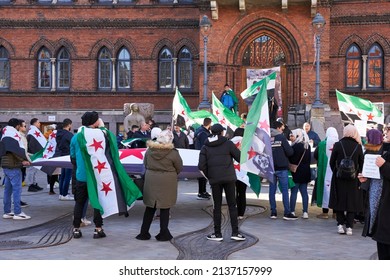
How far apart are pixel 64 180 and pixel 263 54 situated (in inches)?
647

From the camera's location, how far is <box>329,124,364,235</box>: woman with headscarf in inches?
440

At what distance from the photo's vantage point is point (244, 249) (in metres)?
9.87

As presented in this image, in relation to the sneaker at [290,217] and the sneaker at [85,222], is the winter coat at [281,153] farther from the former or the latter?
the sneaker at [85,222]

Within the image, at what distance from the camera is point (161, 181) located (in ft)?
→ 34.5

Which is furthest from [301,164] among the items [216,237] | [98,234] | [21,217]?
[21,217]

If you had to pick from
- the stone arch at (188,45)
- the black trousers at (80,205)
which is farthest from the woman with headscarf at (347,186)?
the stone arch at (188,45)

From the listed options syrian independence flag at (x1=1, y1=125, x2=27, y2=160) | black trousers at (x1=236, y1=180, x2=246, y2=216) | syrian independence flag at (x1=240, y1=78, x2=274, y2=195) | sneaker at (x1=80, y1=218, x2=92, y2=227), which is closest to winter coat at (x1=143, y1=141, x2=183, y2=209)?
syrian independence flag at (x1=240, y1=78, x2=274, y2=195)

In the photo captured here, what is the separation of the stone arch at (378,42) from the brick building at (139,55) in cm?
5

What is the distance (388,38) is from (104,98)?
1358cm

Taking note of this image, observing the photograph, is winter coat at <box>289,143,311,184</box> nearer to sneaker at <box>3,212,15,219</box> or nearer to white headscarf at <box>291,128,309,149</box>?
white headscarf at <box>291,128,309,149</box>

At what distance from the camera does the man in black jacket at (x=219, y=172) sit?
10.6 meters

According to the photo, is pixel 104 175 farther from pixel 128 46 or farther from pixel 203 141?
pixel 128 46

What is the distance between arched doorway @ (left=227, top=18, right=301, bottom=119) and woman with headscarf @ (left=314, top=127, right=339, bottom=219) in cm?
1593

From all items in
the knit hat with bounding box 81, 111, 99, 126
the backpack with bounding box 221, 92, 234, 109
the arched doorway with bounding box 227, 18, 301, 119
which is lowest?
the knit hat with bounding box 81, 111, 99, 126
